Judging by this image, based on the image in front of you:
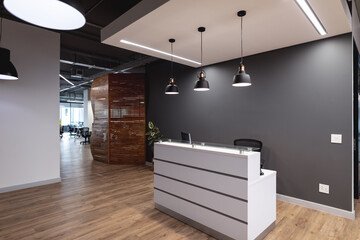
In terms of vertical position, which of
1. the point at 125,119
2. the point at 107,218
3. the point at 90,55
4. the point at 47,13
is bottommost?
the point at 107,218

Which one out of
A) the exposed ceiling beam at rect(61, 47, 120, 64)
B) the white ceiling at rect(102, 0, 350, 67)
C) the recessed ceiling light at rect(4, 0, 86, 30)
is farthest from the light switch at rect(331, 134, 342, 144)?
the exposed ceiling beam at rect(61, 47, 120, 64)

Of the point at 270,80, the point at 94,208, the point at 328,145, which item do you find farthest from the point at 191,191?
the point at 270,80

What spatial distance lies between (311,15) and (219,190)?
257 cm

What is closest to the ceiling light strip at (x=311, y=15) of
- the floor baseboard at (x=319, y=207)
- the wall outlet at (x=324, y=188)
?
the wall outlet at (x=324, y=188)

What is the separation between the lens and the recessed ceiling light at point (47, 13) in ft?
4.31

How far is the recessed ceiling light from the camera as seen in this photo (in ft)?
4.31

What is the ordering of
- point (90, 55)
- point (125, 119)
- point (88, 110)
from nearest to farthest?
point (125, 119), point (90, 55), point (88, 110)

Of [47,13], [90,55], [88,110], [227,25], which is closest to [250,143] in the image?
[227,25]

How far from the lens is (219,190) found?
Result: 2.52m

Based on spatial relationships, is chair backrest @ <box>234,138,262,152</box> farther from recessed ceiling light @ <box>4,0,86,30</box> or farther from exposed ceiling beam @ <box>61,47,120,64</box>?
exposed ceiling beam @ <box>61,47,120,64</box>

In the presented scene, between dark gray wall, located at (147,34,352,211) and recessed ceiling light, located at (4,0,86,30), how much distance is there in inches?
142

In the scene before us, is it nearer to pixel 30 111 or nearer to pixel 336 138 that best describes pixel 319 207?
pixel 336 138

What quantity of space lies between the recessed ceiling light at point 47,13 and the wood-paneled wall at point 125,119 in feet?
17.5

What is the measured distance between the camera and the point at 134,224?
2.93 meters
